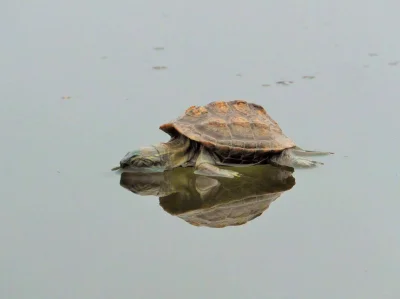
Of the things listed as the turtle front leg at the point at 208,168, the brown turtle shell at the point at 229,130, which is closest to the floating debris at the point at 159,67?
the brown turtle shell at the point at 229,130

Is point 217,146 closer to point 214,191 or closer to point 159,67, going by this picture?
point 214,191

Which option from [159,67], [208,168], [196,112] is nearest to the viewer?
[208,168]

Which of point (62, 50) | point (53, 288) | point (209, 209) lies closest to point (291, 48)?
point (62, 50)

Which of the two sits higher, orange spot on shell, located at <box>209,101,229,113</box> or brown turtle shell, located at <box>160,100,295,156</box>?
orange spot on shell, located at <box>209,101,229,113</box>

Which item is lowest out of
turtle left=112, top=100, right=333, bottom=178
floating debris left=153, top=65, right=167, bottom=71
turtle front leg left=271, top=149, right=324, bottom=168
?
floating debris left=153, top=65, right=167, bottom=71

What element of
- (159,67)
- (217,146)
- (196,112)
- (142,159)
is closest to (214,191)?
(217,146)

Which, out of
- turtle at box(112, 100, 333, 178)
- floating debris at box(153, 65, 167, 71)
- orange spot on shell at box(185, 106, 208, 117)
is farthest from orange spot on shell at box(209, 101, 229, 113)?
floating debris at box(153, 65, 167, 71)

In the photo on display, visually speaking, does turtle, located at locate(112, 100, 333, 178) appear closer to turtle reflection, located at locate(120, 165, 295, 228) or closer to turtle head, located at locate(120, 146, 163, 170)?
turtle head, located at locate(120, 146, 163, 170)

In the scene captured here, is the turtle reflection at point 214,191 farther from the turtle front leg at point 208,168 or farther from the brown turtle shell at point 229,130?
the brown turtle shell at point 229,130
